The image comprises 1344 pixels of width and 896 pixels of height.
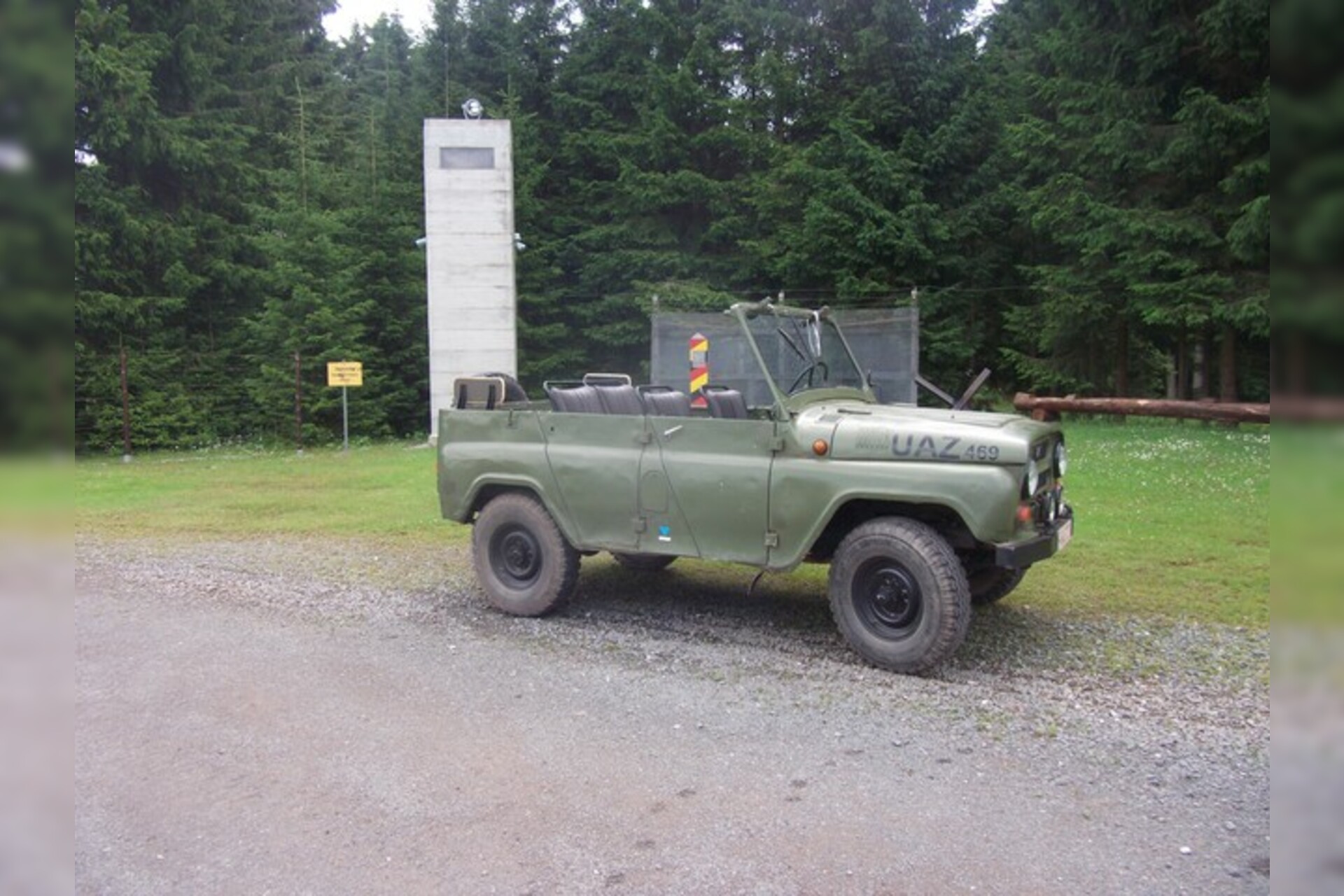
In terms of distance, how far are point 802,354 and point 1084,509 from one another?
15.4 ft

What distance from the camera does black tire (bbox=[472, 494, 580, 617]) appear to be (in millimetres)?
6004

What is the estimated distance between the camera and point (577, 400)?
20.6 feet

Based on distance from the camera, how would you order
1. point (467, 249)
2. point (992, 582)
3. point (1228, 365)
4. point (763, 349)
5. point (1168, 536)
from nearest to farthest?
point (992, 582)
point (763, 349)
point (1168, 536)
point (1228, 365)
point (467, 249)

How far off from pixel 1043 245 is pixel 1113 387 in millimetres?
4602

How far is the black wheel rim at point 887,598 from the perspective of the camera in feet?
16.1

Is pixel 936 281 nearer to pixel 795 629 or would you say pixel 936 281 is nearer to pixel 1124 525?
pixel 1124 525

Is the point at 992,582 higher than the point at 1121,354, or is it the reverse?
the point at 1121,354

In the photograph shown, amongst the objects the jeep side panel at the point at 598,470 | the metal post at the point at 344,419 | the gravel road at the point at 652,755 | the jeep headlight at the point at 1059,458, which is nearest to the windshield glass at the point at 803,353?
the jeep side panel at the point at 598,470

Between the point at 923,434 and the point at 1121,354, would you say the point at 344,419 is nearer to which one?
the point at 923,434

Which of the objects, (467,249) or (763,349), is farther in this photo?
(467,249)

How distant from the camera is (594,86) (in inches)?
1078

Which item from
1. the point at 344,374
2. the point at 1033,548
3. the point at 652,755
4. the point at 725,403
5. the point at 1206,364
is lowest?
the point at 652,755

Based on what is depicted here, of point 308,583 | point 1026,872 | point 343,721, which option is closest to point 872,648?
point 1026,872

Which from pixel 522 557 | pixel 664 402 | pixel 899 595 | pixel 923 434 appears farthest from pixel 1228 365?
pixel 522 557
